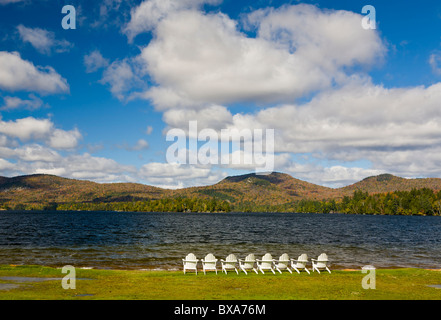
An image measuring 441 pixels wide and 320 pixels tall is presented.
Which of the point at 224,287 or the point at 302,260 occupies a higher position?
the point at 302,260

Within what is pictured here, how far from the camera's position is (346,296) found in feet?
51.8

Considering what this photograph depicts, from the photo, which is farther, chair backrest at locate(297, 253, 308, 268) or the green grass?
chair backrest at locate(297, 253, 308, 268)

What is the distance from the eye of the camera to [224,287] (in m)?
18.3

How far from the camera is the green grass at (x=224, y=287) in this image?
50.9 feet

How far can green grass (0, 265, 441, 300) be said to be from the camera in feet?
50.9

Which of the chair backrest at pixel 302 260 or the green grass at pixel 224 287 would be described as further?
the chair backrest at pixel 302 260

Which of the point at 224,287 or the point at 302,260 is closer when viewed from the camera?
the point at 224,287

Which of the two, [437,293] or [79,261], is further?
[79,261]

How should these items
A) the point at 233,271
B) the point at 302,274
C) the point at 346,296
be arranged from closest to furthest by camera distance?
the point at 346,296 < the point at 302,274 < the point at 233,271
